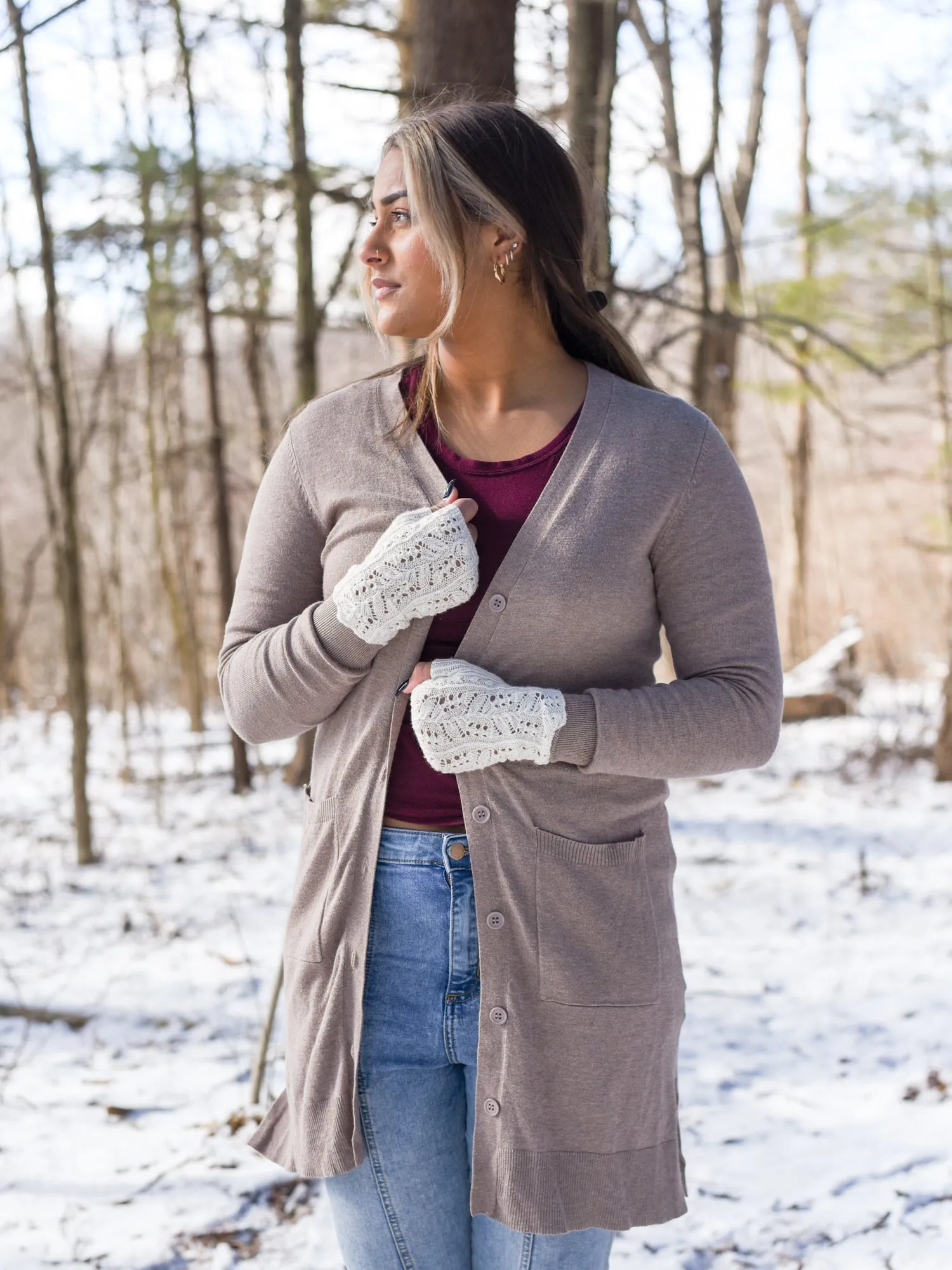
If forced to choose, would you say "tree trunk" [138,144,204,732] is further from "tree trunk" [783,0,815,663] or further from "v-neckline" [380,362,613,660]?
"tree trunk" [783,0,815,663]

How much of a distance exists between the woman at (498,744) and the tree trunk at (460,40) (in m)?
2.03

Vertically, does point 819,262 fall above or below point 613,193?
above

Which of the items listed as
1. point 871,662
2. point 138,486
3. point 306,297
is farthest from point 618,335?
point 871,662

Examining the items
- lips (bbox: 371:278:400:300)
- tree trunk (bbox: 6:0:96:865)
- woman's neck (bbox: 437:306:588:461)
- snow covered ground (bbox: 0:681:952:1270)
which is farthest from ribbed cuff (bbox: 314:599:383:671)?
tree trunk (bbox: 6:0:96:865)

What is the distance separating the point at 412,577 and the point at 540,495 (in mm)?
234

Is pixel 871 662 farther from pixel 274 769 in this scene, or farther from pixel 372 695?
pixel 372 695

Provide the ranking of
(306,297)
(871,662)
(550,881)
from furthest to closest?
(871,662) → (306,297) → (550,881)

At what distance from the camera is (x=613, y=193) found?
4.28m

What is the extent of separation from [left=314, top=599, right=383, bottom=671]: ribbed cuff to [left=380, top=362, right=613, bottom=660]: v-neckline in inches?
4.9

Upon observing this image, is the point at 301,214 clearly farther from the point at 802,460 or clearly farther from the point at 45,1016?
the point at 802,460

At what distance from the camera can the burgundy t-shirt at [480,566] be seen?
1487 millimetres

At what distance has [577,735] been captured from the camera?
4.57 ft

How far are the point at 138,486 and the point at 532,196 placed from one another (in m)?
12.8

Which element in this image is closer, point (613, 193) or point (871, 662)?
point (613, 193)
